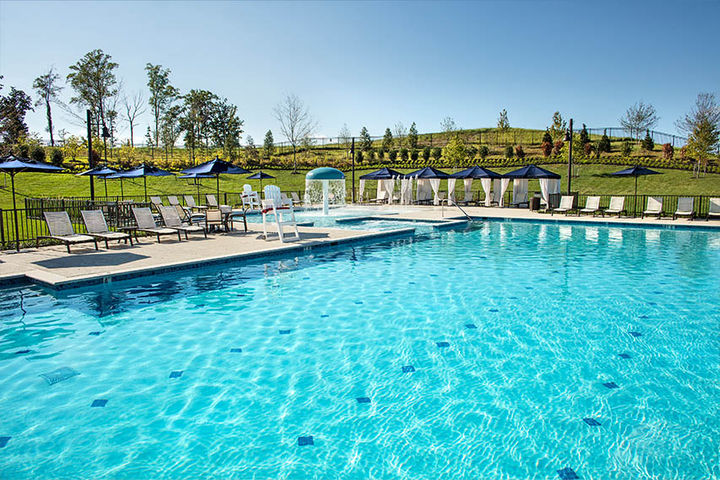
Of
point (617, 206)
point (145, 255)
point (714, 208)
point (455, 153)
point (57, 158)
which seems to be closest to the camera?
point (145, 255)

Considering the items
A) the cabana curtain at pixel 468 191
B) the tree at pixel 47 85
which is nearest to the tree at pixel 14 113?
the tree at pixel 47 85

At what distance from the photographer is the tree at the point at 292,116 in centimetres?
4475

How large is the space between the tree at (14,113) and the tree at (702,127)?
177ft

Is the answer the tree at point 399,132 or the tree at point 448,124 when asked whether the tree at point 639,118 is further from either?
the tree at point 399,132

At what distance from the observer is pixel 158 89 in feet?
160

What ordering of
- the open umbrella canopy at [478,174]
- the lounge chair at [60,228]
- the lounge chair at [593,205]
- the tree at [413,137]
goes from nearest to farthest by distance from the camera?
the lounge chair at [60,228]
the lounge chair at [593,205]
the open umbrella canopy at [478,174]
the tree at [413,137]

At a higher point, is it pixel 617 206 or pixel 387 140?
pixel 387 140

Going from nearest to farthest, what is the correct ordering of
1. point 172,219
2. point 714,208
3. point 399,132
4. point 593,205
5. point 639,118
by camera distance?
point 172,219 < point 714,208 < point 593,205 < point 639,118 < point 399,132

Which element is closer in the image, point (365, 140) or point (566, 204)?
point (566, 204)

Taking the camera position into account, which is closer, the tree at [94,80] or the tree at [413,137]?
the tree at [94,80]

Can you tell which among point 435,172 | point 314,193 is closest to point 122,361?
point 435,172

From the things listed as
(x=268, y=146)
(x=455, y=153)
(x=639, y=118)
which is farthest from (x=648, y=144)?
(x=268, y=146)

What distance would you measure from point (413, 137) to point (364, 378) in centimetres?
5057

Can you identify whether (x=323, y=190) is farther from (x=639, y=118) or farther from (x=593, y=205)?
(x=639, y=118)
